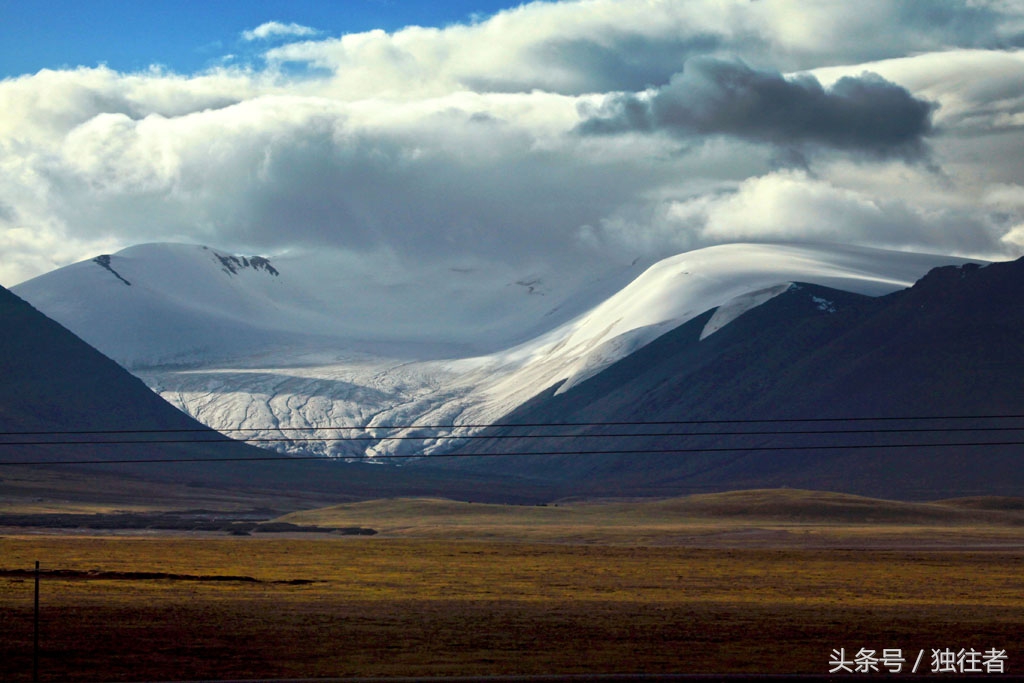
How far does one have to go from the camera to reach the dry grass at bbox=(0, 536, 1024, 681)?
1435 inches

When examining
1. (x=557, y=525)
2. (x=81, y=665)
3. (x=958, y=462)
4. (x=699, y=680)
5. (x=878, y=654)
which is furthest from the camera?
(x=958, y=462)

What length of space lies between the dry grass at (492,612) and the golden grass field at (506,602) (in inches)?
4.6

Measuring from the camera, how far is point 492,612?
4903cm

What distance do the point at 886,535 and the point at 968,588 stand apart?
150 ft

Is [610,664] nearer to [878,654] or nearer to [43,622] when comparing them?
[878,654]

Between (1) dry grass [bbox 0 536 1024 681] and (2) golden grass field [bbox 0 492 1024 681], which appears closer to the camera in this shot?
(1) dry grass [bbox 0 536 1024 681]

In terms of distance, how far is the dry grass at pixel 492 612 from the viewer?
36438 mm

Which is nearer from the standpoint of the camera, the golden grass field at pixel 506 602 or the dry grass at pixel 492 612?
the dry grass at pixel 492 612

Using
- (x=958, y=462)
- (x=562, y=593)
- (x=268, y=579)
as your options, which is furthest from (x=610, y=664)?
(x=958, y=462)

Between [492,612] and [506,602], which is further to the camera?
[506,602]

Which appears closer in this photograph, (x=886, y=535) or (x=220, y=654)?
(x=220, y=654)

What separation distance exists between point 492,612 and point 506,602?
565 cm

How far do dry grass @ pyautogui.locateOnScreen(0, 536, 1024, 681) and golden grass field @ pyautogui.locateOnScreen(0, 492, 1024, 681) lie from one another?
0.38ft

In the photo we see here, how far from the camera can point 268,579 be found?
212 feet
